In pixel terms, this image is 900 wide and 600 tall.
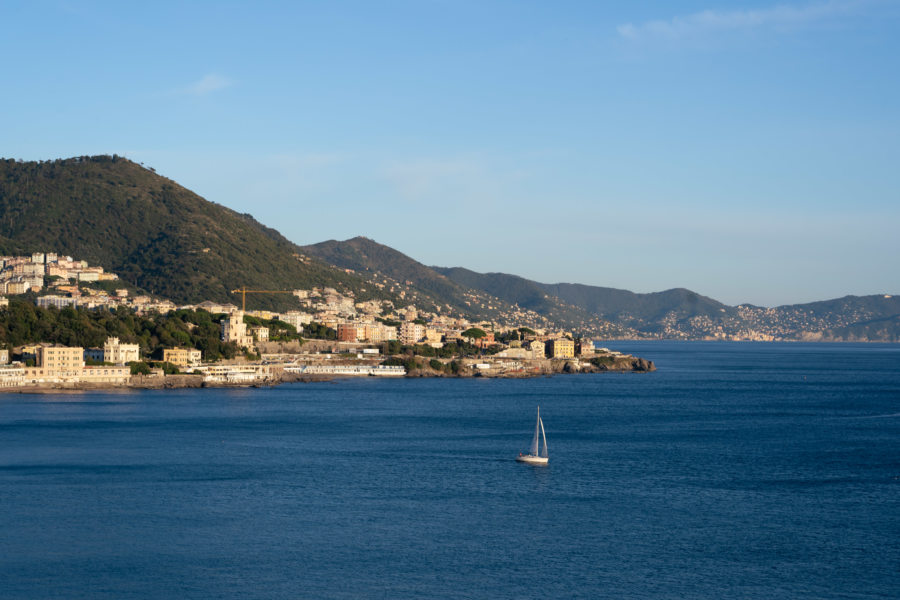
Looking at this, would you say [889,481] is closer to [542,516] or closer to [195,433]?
[542,516]

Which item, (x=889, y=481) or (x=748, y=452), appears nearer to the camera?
(x=889, y=481)

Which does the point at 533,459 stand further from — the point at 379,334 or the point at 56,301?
the point at 379,334

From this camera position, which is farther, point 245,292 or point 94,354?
point 245,292

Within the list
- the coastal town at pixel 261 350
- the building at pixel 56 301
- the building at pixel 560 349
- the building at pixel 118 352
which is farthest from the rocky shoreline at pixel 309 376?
the building at pixel 56 301

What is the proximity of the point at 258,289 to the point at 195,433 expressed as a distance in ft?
389

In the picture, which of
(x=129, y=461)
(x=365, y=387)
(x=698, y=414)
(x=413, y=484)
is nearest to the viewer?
(x=413, y=484)

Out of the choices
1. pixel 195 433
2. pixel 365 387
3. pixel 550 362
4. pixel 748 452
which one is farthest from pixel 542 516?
pixel 550 362

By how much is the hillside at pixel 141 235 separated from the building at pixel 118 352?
6837cm

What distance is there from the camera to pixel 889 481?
42.1 meters

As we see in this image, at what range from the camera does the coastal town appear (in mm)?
86750

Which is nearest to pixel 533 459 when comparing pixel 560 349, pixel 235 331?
pixel 235 331

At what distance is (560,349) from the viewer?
148 m

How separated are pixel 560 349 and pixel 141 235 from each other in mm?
79938

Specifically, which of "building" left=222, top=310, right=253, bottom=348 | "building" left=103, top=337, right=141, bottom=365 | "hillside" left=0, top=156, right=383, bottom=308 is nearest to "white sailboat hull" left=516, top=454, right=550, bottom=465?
"building" left=103, top=337, right=141, bottom=365
